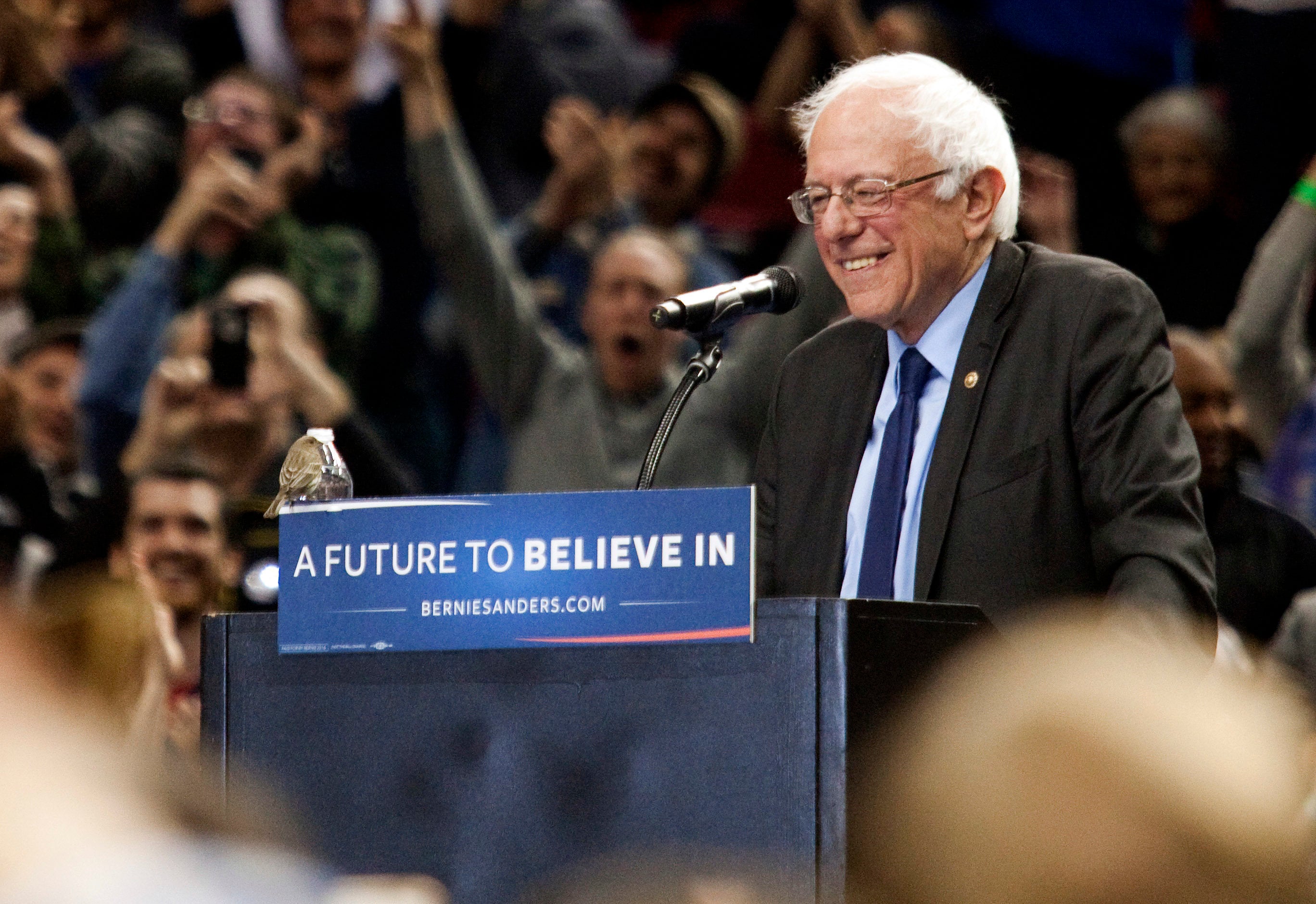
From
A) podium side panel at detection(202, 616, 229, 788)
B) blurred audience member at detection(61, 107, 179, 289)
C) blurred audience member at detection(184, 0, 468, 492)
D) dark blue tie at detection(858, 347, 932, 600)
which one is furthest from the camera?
blurred audience member at detection(61, 107, 179, 289)

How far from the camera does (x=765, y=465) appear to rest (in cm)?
283

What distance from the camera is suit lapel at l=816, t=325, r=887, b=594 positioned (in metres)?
2.57

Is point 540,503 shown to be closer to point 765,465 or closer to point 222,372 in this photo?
point 765,465

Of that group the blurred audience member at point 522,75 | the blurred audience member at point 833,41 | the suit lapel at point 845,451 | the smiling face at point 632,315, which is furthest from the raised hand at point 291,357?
the suit lapel at point 845,451

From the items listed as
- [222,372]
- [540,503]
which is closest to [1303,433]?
[222,372]

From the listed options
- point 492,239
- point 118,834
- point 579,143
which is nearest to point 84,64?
point 579,143

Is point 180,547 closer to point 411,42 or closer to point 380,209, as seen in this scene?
point 411,42

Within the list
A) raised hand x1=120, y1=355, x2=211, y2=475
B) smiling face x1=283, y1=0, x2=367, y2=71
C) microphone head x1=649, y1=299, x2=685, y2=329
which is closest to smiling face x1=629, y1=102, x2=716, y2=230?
smiling face x1=283, y1=0, x2=367, y2=71

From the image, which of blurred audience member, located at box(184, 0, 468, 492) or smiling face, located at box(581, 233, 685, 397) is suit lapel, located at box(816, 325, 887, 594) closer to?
smiling face, located at box(581, 233, 685, 397)

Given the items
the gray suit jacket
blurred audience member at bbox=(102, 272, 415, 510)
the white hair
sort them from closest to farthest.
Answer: the gray suit jacket, the white hair, blurred audience member at bbox=(102, 272, 415, 510)

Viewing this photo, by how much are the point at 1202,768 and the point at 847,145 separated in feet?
5.92

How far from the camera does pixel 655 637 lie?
1905 millimetres

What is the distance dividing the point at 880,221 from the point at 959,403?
0.28 m

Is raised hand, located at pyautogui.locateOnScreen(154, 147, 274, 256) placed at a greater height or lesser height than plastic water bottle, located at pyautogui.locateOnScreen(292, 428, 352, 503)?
greater
